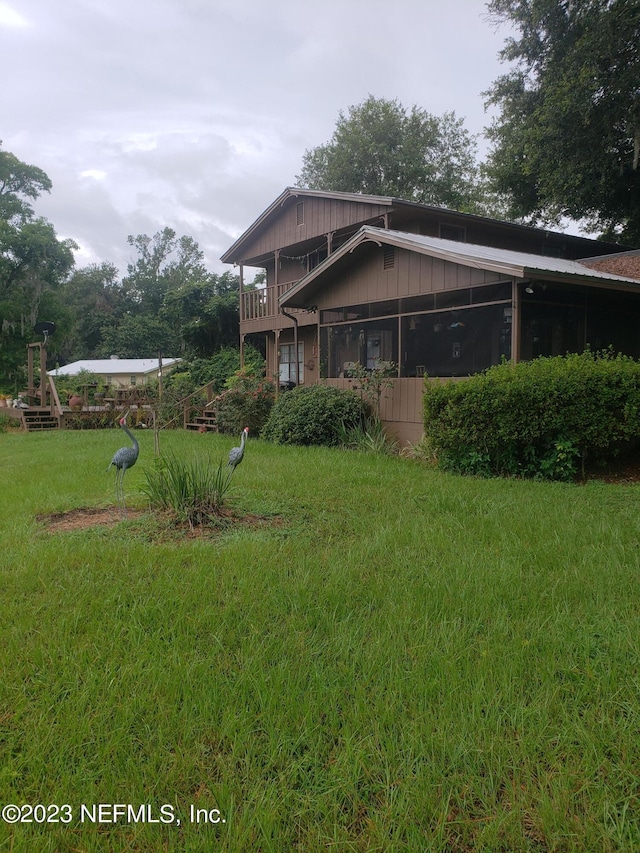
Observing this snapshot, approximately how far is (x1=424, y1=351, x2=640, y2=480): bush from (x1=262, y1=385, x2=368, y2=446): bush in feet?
10.8

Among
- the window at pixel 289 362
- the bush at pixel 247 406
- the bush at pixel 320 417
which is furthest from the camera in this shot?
the window at pixel 289 362

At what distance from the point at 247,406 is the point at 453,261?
247 inches

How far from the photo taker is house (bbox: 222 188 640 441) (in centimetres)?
963

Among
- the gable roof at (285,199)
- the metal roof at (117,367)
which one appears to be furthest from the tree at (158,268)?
the gable roof at (285,199)

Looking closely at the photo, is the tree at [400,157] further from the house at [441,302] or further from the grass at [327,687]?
the grass at [327,687]

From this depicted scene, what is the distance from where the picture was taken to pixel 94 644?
2904mm

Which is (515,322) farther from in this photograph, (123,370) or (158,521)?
(123,370)

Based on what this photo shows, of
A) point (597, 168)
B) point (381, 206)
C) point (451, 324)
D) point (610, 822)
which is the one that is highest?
point (597, 168)

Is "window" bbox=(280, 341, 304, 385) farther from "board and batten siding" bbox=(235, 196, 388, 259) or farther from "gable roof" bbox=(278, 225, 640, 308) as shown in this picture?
"gable roof" bbox=(278, 225, 640, 308)

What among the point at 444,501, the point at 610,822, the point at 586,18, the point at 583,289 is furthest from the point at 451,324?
the point at 586,18

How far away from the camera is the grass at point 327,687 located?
1.85 meters

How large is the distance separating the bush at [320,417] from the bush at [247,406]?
75.2 inches

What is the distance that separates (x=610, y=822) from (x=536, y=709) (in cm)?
54

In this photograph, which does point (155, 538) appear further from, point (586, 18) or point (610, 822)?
point (586, 18)
